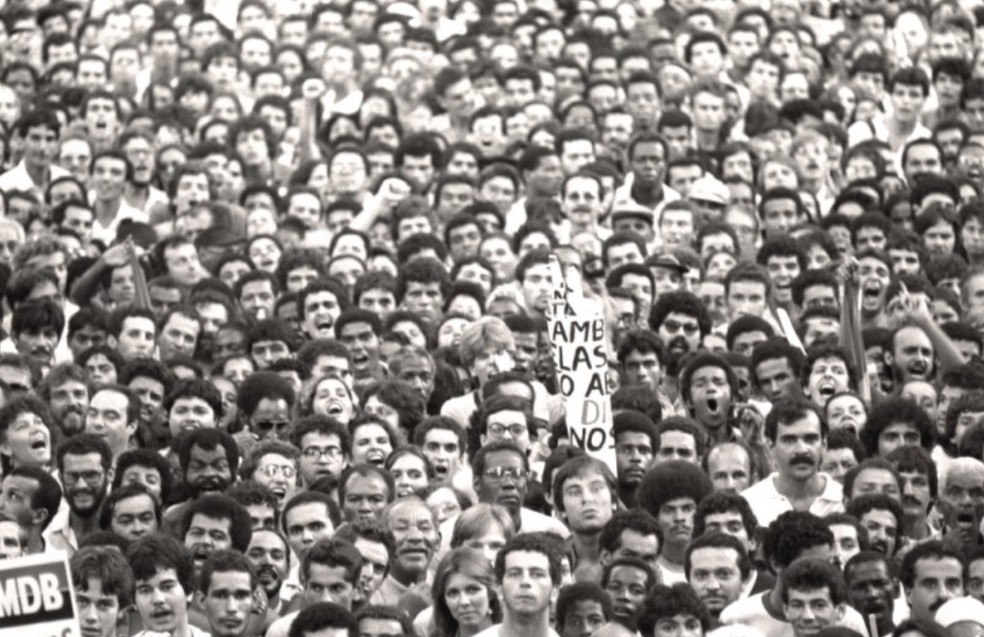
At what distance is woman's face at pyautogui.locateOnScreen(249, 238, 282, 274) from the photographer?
21.5 meters

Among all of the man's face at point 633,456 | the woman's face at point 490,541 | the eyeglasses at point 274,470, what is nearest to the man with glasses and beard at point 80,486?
the eyeglasses at point 274,470

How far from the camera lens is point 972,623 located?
15000 mm

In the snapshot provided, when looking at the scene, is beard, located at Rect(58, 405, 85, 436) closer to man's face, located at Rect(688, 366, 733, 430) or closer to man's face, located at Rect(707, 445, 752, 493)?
man's face, located at Rect(688, 366, 733, 430)

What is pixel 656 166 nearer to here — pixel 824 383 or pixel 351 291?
pixel 351 291

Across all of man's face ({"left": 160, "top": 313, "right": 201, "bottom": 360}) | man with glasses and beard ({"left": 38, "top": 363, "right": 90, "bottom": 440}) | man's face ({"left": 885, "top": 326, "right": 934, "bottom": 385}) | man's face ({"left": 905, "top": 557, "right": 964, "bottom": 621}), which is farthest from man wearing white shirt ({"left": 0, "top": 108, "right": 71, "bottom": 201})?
man's face ({"left": 905, "top": 557, "right": 964, "bottom": 621})

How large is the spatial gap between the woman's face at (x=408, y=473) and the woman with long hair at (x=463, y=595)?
1470mm

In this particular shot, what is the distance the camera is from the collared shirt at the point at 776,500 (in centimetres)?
1691

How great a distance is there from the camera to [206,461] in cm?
1731

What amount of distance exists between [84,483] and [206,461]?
585 mm

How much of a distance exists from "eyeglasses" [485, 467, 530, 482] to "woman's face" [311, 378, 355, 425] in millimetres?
1306

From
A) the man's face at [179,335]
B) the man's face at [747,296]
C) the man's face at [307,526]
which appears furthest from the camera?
the man's face at [747,296]

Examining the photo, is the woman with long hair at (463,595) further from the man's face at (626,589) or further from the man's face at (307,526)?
the man's face at (307,526)

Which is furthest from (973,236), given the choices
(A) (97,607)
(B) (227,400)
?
(A) (97,607)

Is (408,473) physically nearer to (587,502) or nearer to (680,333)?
(587,502)
